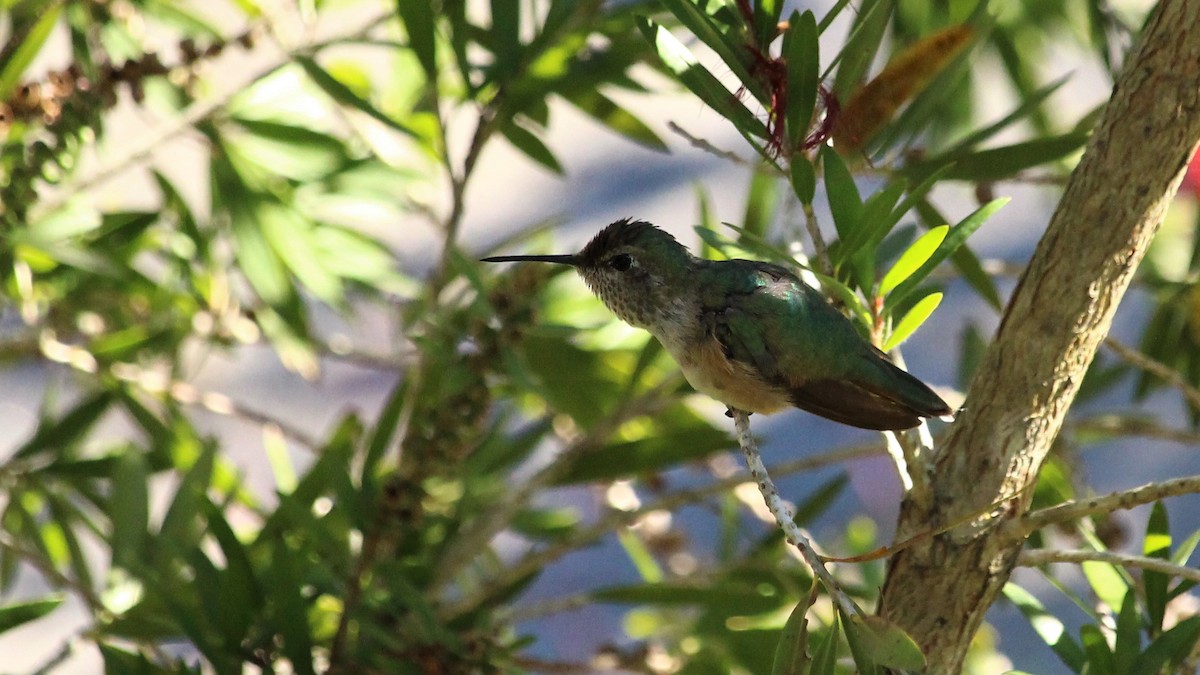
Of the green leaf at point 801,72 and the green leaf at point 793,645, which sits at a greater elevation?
the green leaf at point 801,72

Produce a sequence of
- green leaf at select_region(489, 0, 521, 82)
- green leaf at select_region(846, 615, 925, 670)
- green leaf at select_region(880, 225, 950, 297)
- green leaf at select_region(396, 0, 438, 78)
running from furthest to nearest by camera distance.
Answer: green leaf at select_region(489, 0, 521, 82)
green leaf at select_region(396, 0, 438, 78)
green leaf at select_region(880, 225, 950, 297)
green leaf at select_region(846, 615, 925, 670)

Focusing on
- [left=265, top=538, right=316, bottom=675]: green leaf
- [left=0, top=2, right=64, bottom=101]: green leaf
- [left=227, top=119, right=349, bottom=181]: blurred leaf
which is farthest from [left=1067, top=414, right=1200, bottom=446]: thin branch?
[left=0, top=2, right=64, bottom=101]: green leaf

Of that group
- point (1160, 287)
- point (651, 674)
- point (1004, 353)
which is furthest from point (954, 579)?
point (1160, 287)

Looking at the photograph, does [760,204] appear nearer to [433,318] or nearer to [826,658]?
[433,318]

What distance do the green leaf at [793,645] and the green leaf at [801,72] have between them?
285 mm

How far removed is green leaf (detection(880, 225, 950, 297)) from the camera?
0.81 metres

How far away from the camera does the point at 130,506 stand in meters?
1.33

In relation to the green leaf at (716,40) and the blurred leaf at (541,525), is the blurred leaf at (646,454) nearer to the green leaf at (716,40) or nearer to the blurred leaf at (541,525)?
the blurred leaf at (541,525)

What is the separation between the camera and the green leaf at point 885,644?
0.71 metres

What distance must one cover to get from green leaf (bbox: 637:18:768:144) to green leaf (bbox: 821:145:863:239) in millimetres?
53

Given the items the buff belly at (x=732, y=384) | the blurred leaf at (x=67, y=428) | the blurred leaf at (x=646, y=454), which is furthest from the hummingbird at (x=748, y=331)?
the blurred leaf at (x=67, y=428)

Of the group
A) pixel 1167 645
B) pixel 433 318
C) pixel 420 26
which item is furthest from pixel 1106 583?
pixel 420 26

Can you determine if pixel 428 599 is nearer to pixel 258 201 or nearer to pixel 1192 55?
pixel 258 201

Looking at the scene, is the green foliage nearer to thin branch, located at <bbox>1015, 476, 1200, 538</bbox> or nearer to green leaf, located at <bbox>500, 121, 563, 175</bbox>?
green leaf, located at <bbox>500, 121, 563, 175</bbox>
